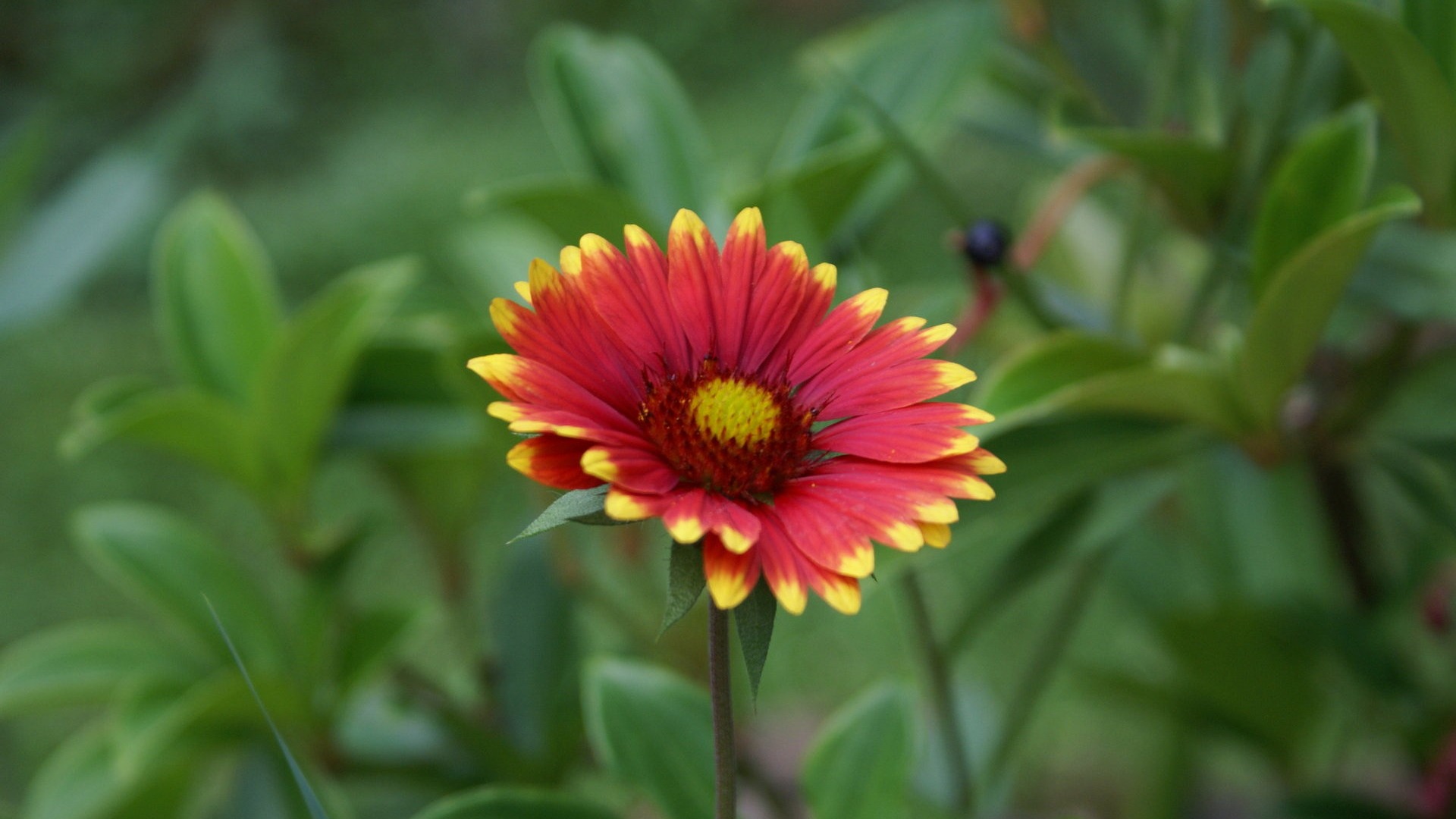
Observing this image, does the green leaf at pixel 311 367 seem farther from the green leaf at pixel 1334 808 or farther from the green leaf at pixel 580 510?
the green leaf at pixel 1334 808

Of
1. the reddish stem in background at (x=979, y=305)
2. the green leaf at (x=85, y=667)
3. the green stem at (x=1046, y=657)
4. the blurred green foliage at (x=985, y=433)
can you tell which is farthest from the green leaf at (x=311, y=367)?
the green stem at (x=1046, y=657)

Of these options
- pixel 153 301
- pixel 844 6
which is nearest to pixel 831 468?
pixel 153 301

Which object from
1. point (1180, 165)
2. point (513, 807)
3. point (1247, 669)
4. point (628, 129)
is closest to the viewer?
point (513, 807)

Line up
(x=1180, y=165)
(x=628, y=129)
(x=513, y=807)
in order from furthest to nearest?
(x=628, y=129), (x=1180, y=165), (x=513, y=807)

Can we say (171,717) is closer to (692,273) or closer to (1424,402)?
(692,273)

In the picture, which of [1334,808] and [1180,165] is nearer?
[1180,165]

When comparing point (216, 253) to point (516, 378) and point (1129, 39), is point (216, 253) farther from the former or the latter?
point (1129, 39)

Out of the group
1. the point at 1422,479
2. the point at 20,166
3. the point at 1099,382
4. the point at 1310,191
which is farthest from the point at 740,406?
the point at 20,166
